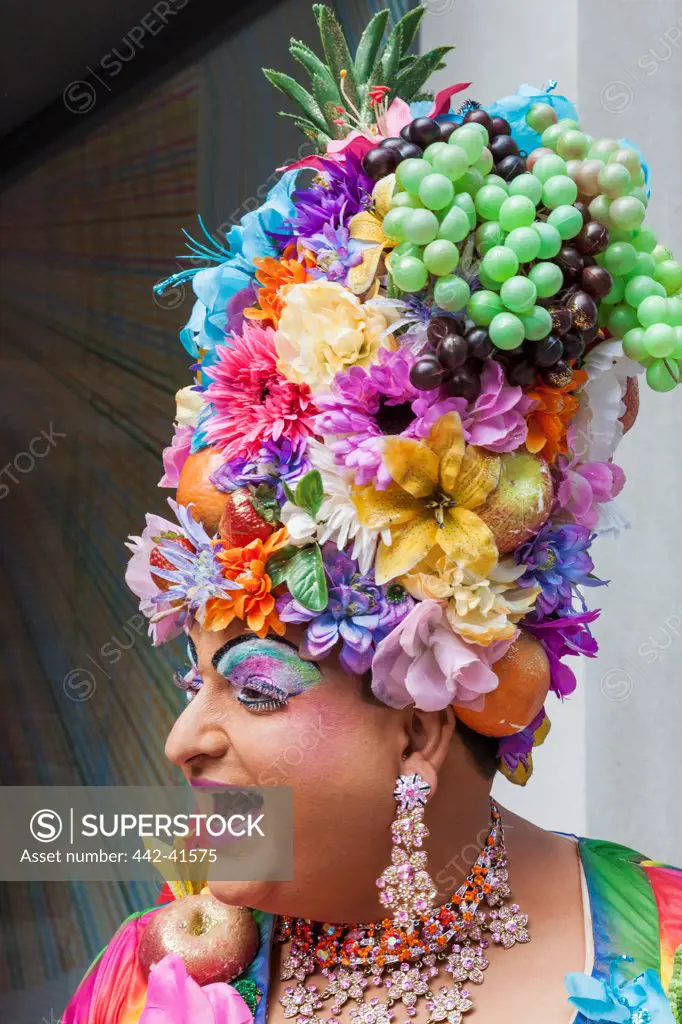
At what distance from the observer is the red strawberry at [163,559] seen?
1.46m

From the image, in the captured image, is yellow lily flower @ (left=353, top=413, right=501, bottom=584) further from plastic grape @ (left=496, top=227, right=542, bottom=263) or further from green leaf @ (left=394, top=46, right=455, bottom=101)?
green leaf @ (left=394, top=46, right=455, bottom=101)

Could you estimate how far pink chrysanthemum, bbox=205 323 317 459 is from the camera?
4.63 ft

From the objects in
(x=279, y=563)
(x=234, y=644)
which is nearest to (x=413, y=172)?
(x=279, y=563)

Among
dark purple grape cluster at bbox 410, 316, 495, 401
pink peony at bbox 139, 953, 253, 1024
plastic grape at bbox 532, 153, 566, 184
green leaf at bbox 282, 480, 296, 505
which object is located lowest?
pink peony at bbox 139, 953, 253, 1024

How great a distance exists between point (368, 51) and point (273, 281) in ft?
1.12

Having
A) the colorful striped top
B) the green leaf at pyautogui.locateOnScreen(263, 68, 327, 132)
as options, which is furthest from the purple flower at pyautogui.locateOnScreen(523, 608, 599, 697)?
the green leaf at pyautogui.locateOnScreen(263, 68, 327, 132)

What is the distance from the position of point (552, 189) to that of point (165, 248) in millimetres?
1506

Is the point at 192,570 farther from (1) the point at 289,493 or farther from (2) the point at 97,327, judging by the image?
(2) the point at 97,327

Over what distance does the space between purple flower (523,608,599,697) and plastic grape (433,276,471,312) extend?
390 mm

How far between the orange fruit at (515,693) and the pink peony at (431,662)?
4cm

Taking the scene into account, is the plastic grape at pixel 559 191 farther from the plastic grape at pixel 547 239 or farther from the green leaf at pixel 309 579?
the green leaf at pixel 309 579

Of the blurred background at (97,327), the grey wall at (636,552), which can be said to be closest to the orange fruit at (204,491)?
the grey wall at (636,552)

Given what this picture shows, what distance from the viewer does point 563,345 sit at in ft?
4.47

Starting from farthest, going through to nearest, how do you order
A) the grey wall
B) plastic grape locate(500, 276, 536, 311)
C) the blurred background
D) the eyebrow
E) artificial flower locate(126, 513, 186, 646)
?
the blurred background, the grey wall, artificial flower locate(126, 513, 186, 646), the eyebrow, plastic grape locate(500, 276, 536, 311)
